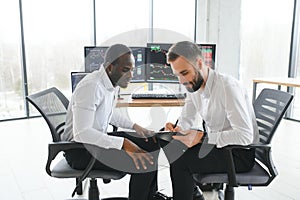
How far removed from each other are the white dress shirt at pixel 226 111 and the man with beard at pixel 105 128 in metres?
0.40

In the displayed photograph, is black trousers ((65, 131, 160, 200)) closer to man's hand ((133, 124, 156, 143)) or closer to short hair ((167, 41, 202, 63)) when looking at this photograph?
man's hand ((133, 124, 156, 143))

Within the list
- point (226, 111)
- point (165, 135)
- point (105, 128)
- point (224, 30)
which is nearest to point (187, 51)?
point (226, 111)

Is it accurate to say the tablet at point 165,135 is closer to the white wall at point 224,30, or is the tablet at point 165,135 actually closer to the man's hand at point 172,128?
the man's hand at point 172,128

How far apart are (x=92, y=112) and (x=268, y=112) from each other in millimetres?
1012

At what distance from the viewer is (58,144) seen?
1438 millimetres

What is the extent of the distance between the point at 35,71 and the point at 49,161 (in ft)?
11.2

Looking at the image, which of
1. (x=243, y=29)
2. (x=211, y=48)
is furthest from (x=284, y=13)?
(x=211, y=48)

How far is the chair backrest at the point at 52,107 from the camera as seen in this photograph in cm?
153

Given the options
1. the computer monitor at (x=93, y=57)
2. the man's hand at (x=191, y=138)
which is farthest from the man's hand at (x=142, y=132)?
the computer monitor at (x=93, y=57)

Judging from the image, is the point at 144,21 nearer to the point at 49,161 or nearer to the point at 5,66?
the point at 5,66

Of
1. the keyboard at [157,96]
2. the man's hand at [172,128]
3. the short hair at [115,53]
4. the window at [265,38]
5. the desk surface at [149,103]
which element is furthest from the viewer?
the window at [265,38]

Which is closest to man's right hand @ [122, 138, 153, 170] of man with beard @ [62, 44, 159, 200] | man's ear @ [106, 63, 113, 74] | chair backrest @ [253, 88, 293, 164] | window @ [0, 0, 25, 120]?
man with beard @ [62, 44, 159, 200]

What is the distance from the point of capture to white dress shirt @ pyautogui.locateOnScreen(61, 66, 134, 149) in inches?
56.2

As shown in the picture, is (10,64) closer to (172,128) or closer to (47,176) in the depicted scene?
(47,176)
